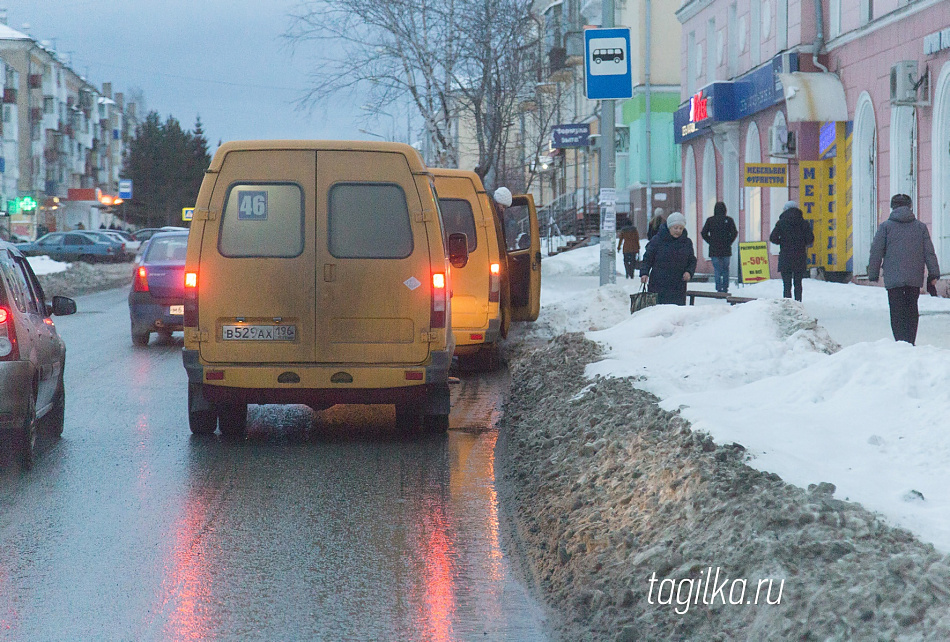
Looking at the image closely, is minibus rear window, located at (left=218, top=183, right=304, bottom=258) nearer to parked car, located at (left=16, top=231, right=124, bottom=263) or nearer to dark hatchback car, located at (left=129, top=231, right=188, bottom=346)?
dark hatchback car, located at (left=129, top=231, right=188, bottom=346)

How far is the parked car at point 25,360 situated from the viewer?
8.30 metres

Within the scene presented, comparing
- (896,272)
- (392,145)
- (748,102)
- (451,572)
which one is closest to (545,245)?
(748,102)

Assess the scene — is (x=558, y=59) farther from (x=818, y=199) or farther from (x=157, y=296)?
(x=157, y=296)

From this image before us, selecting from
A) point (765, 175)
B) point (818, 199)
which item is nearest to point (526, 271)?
point (765, 175)

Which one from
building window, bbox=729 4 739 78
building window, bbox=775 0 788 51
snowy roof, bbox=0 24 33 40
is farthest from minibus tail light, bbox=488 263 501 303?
snowy roof, bbox=0 24 33 40

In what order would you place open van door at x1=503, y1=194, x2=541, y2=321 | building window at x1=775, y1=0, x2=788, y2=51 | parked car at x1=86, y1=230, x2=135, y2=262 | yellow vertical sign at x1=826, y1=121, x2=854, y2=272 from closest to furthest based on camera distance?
open van door at x1=503, y1=194, x2=541, y2=321 < yellow vertical sign at x1=826, y1=121, x2=854, y2=272 < building window at x1=775, y1=0, x2=788, y2=51 < parked car at x1=86, y1=230, x2=135, y2=262

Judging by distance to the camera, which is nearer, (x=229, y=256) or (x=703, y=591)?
(x=703, y=591)

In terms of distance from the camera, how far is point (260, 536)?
6512 mm

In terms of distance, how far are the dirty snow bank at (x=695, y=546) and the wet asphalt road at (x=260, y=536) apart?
0.97 ft

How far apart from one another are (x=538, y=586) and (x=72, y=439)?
5.43 meters

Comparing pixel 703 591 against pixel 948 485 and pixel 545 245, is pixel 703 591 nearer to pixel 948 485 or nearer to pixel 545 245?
pixel 948 485

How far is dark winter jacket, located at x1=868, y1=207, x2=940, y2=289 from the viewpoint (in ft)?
41.9

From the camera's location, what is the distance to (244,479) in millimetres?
8117

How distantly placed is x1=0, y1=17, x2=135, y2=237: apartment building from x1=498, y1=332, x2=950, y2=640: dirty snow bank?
66.4 meters
